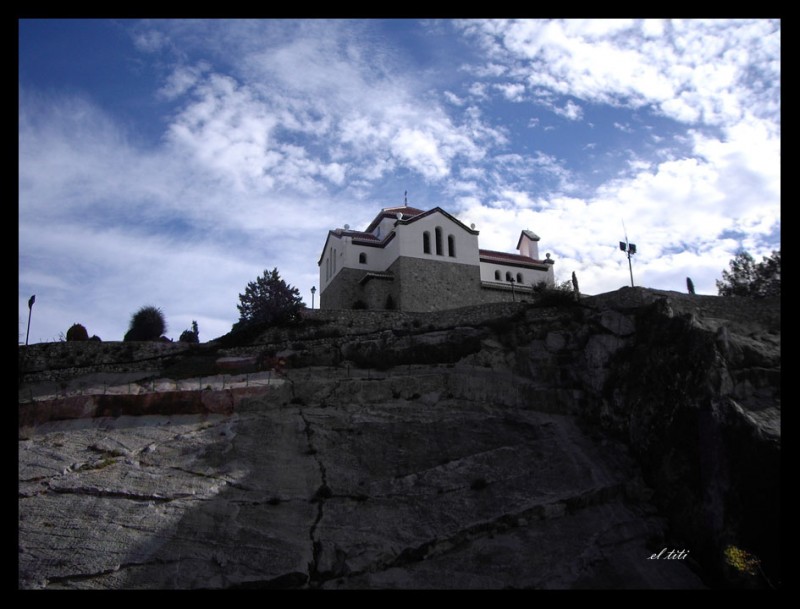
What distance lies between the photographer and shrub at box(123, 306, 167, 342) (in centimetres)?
3030

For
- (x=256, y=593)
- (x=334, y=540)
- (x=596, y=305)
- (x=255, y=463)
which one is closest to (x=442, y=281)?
(x=596, y=305)

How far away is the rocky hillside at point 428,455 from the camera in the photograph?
45.6 ft

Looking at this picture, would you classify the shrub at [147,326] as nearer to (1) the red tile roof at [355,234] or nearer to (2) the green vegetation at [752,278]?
(1) the red tile roof at [355,234]

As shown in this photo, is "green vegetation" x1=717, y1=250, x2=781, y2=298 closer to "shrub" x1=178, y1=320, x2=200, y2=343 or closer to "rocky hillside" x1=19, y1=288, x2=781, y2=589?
"rocky hillside" x1=19, y1=288, x2=781, y2=589

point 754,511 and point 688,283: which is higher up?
point 688,283

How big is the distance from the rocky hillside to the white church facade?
7806 millimetres

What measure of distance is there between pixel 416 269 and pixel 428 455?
15893 millimetres

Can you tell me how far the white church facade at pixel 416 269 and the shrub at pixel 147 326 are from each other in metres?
8.95

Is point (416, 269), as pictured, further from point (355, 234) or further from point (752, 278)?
point (752, 278)

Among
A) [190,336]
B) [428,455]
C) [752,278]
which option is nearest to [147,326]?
[190,336]

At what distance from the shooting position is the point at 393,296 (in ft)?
106

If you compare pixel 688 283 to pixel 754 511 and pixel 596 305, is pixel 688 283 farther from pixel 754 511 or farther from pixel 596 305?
pixel 754 511

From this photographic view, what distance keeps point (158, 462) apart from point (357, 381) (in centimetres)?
697

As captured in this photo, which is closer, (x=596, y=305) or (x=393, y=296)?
(x=596, y=305)
